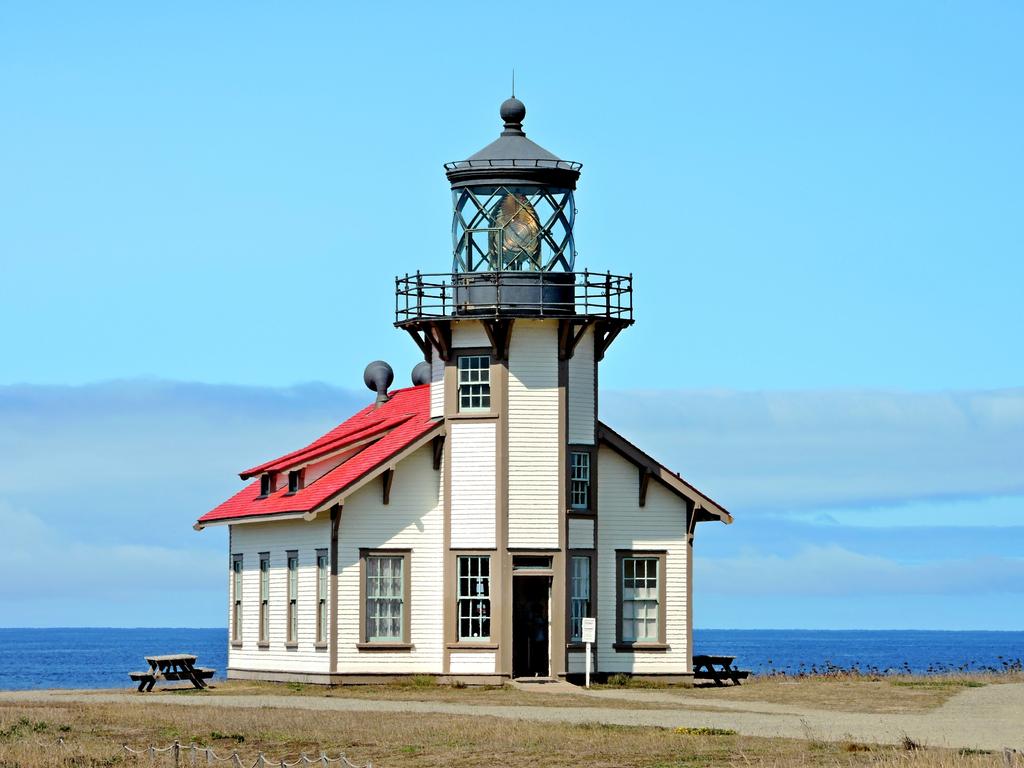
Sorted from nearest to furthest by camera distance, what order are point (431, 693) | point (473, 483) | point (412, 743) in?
point (412, 743) < point (431, 693) < point (473, 483)

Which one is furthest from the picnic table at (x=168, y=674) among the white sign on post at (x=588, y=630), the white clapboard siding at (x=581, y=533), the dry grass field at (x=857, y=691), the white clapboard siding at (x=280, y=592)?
the dry grass field at (x=857, y=691)

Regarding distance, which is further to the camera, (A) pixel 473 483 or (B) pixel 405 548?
(B) pixel 405 548

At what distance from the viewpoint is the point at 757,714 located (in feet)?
108

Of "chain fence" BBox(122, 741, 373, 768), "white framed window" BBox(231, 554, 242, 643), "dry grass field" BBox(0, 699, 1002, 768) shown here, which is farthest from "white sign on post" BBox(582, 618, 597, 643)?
"chain fence" BBox(122, 741, 373, 768)

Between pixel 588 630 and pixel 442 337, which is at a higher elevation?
pixel 442 337

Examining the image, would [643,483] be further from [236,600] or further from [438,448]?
[236,600]

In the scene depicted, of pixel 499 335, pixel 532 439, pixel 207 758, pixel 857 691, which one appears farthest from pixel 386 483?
pixel 207 758

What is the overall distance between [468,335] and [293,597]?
291 inches

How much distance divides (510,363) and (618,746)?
48.4 feet

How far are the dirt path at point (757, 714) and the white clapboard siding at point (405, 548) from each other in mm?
2875

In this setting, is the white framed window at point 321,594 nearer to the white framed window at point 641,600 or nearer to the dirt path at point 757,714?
the dirt path at point 757,714

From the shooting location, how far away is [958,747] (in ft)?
85.3

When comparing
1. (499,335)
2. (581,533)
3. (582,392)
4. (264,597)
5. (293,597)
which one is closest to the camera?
(499,335)

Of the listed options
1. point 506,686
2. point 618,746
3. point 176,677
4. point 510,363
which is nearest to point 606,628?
point 506,686
